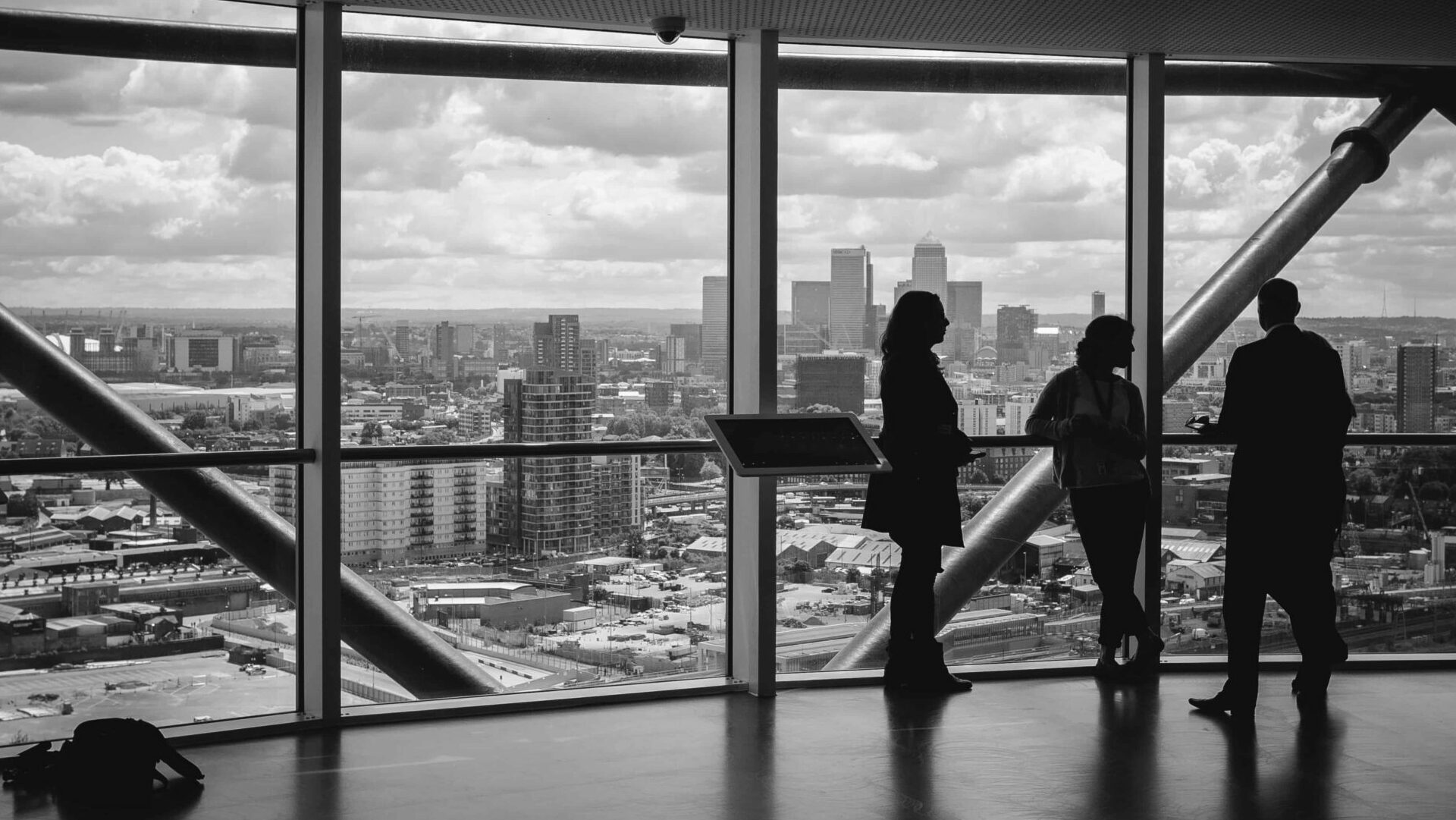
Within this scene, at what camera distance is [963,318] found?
6355 mm

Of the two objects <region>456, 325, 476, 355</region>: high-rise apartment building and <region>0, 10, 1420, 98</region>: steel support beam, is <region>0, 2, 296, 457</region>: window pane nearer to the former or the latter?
<region>0, 10, 1420, 98</region>: steel support beam

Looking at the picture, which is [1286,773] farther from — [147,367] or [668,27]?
[147,367]

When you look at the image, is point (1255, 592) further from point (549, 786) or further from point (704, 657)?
point (549, 786)

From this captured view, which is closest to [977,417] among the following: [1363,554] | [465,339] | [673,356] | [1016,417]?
[1016,417]

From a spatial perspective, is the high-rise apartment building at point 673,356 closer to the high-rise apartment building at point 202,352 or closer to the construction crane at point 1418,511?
the high-rise apartment building at point 202,352

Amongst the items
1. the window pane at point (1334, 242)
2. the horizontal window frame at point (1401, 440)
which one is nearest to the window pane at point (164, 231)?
the window pane at point (1334, 242)

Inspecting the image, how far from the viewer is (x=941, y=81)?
626cm

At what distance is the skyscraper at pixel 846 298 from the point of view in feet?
20.1

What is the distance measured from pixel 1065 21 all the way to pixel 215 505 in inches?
162

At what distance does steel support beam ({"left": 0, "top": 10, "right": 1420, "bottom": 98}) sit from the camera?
16.9ft

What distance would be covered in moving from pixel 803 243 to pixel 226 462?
9.03ft

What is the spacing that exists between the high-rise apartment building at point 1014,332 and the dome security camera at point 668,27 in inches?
84.6

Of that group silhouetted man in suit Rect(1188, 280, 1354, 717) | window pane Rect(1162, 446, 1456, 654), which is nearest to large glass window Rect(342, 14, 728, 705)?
silhouetted man in suit Rect(1188, 280, 1354, 717)

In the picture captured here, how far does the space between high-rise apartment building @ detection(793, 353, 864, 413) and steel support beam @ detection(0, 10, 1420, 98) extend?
130 centimetres
